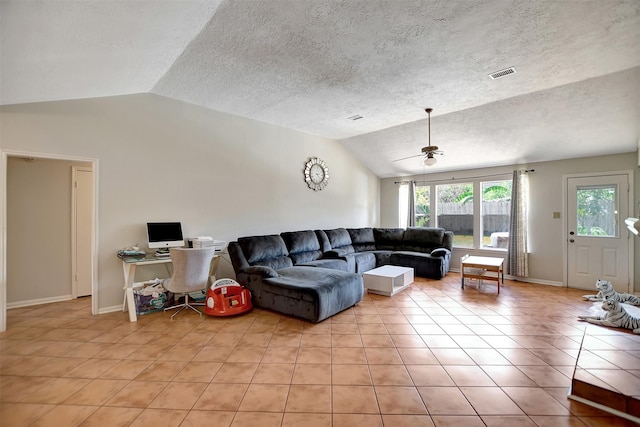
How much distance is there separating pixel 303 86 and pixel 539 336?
3.90 metres

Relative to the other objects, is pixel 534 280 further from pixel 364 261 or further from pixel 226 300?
pixel 226 300

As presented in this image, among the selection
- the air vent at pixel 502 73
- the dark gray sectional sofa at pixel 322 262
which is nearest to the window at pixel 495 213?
the dark gray sectional sofa at pixel 322 262

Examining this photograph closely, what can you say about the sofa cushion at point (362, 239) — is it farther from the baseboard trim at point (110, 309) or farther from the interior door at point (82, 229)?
the interior door at point (82, 229)

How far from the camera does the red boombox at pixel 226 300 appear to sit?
332cm

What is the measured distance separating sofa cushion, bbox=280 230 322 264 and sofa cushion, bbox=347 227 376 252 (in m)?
1.30

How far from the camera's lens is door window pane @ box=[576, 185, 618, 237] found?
14.7 ft

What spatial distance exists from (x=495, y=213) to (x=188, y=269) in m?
5.98

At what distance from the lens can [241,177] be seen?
4.58m

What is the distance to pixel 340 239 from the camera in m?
5.79

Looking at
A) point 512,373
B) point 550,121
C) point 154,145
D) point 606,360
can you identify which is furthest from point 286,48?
point 550,121

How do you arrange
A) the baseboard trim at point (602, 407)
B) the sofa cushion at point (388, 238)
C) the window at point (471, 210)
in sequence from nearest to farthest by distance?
the baseboard trim at point (602, 407), the window at point (471, 210), the sofa cushion at point (388, 238)

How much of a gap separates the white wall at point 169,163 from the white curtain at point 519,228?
410cm

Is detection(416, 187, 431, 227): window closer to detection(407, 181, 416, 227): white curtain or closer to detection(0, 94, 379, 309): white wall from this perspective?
detection(407, 181, 416, 227): white curtain

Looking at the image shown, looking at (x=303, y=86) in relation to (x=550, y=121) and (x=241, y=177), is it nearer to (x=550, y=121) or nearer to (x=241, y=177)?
(x=241, y=177)
